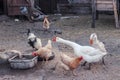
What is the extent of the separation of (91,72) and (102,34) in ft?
12.2

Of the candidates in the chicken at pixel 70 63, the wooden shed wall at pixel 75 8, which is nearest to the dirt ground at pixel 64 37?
the chicken at pixel 70 63

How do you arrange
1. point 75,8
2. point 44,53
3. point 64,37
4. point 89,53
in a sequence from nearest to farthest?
point 89,53 → point 44,53 → point 64,37 → point 75,8

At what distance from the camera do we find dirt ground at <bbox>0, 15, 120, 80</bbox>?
6125 mm

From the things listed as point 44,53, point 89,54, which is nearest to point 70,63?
point 89,54

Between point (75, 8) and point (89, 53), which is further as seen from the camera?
point (75, 8)

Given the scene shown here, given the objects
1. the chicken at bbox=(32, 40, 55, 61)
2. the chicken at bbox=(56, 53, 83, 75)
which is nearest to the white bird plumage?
the chicken at bbox=(56, 53, 83, 75)

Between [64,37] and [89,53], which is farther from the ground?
[89,53]

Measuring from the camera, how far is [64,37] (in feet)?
31.2

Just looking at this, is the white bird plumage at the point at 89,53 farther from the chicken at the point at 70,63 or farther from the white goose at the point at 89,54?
the chicken at the point at 70,63

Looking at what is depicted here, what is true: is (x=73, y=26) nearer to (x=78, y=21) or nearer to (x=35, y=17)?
(x=78, y=21)

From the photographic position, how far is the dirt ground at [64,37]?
612 cm

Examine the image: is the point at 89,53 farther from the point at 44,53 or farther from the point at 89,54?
the point at 44,53

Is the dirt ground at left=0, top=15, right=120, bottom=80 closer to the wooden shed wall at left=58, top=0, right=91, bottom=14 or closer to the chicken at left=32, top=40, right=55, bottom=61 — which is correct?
the chicken at left=32, top=40, right=55, bottom=61

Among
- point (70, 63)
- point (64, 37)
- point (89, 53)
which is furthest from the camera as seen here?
point (64, 37)
